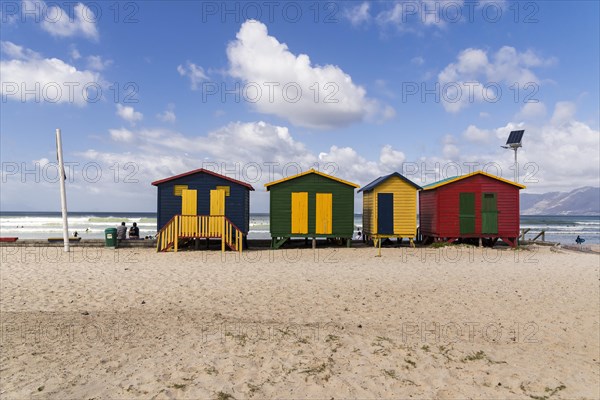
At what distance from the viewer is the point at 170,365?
5215 millimetres

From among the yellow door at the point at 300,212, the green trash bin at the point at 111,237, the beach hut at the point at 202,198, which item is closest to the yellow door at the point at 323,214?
the yellow door at the point at 300,212

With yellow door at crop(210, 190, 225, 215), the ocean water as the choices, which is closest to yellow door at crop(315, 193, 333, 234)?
yellow door at crop(210, 190, 225, 215)

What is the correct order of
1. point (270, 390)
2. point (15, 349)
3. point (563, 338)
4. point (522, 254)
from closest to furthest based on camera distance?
point (270, 390) < point (15, 349) < point (563, 338) < point (522, 254)

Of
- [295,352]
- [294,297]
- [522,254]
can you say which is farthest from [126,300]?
[522,254]

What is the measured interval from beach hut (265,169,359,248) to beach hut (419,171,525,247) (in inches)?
214

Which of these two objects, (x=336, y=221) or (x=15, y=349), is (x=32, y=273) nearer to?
(x=15, y=349)

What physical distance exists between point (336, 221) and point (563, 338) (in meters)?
13.2

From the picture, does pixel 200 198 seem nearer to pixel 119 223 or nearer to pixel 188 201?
pixel 188 201

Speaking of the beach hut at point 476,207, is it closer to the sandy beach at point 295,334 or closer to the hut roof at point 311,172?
the hut roof at point 311,172

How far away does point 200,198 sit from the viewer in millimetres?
19422

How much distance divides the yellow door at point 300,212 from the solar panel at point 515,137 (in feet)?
60.0

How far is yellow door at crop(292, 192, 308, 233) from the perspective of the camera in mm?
19750

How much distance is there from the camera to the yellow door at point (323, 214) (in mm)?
19797

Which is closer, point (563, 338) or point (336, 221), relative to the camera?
point (563, 338)
